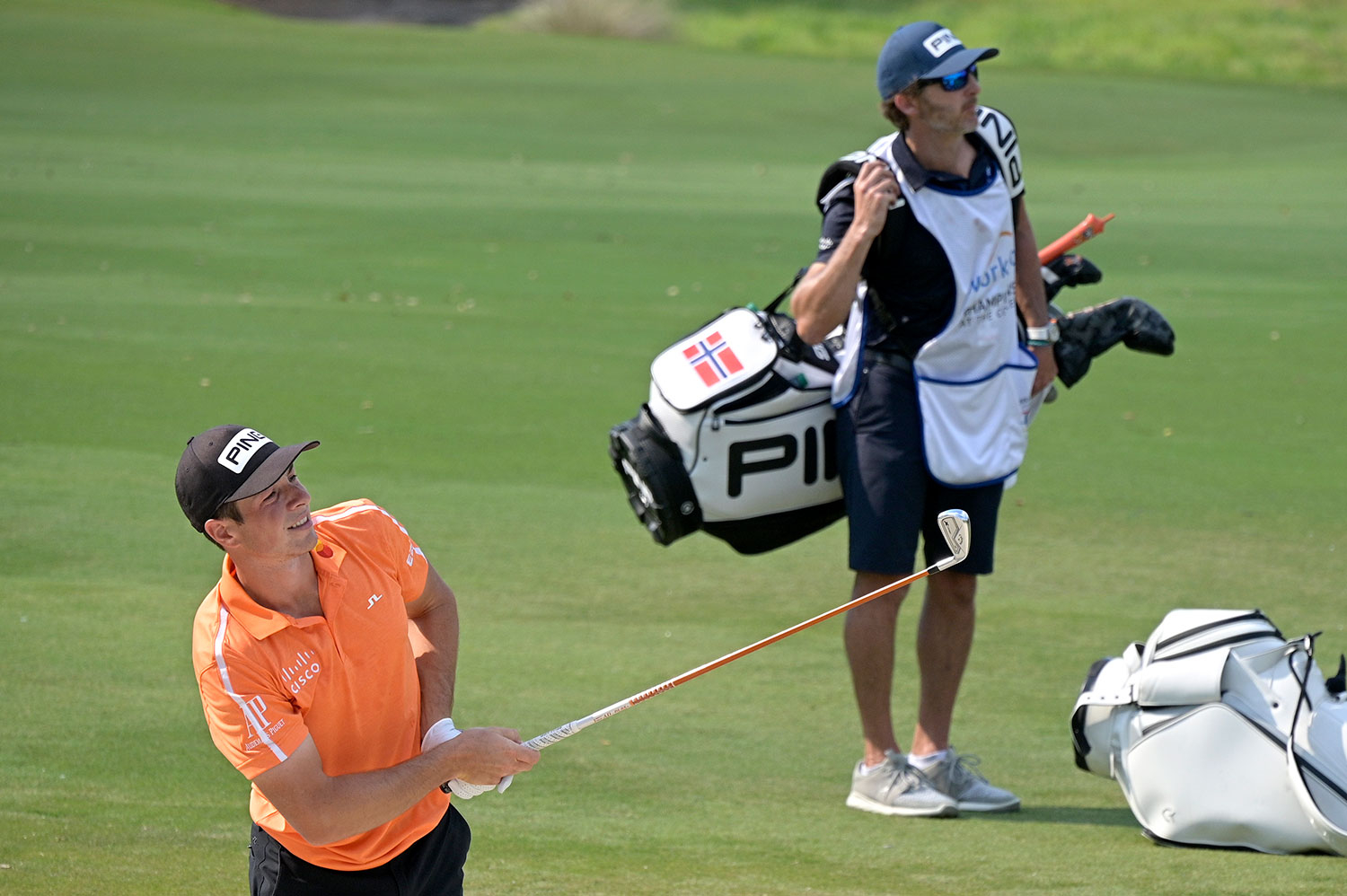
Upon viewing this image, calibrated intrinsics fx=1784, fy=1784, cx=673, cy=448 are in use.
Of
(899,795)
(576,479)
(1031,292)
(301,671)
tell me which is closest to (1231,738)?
(899,795)

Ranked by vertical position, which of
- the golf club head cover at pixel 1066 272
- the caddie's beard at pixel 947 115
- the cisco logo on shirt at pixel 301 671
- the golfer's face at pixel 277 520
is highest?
the caddie's beard at pixel 947 115

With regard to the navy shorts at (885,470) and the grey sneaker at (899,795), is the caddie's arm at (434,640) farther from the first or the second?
the grey sneaker at (899,795)

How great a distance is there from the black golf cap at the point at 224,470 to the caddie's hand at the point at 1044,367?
293cm

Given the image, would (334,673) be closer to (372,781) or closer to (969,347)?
(372,781)

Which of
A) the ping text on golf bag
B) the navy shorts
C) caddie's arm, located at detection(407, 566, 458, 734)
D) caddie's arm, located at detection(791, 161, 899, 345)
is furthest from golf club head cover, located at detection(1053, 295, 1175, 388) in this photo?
caddie's arm, located at detection(407, 566, 458, 734)

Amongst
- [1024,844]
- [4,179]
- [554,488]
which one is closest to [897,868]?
[1024,844]

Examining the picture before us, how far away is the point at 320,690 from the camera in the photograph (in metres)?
3.28

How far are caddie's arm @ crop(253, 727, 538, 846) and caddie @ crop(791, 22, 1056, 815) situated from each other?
2129mm

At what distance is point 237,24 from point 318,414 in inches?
1021

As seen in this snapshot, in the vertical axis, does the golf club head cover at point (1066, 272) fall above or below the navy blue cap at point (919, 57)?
below

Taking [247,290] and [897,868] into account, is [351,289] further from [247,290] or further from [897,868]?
[897,868]

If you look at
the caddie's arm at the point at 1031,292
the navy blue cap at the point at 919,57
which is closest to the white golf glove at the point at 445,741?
the navy blue cap at the point at 919,57

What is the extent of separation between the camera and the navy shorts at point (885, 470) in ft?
16.9

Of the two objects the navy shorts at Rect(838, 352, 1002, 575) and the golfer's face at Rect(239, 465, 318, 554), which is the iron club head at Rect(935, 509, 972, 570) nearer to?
the golfer's face at Rect(239, 465, 318, 554)
